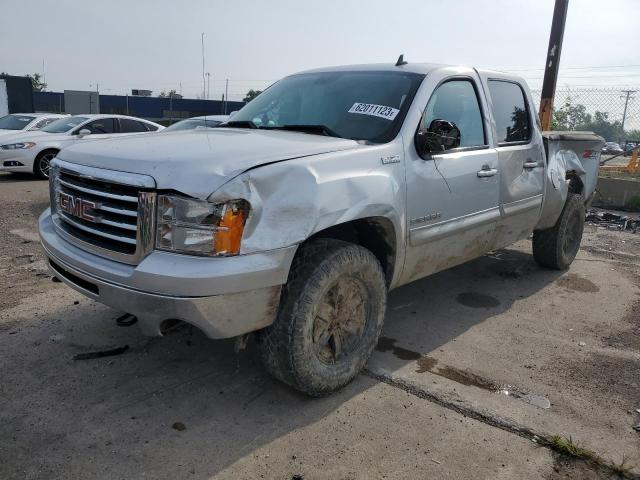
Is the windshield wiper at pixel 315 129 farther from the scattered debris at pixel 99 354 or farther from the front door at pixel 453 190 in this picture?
the scattered debris at pixel 99 354

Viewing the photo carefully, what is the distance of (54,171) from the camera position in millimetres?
3277

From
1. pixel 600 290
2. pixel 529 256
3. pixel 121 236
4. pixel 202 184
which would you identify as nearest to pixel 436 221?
pixel 202 184

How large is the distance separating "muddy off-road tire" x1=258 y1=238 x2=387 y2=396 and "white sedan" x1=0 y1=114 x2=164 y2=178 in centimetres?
880

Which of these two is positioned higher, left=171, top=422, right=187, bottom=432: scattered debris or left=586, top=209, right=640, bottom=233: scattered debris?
left=586, top=209, right=640, bottom=233: scattered debris

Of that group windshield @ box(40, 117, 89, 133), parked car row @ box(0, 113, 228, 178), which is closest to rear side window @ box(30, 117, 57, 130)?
parked car row @ box(0, 113, 228, 178)

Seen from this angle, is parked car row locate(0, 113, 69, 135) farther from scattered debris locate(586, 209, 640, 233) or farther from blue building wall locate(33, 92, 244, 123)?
blue building wall locate(33, 92, 244, 123)

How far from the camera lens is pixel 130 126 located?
1216 cm

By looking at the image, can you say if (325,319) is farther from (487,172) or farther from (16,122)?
(16,122)

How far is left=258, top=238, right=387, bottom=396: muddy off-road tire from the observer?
2828 mm

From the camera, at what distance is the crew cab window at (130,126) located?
39.4 feet

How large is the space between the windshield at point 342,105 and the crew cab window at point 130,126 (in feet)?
28.3

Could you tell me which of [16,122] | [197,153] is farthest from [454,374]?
[16,122]

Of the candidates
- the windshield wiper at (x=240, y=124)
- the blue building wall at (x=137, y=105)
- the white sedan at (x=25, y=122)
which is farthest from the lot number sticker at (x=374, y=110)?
the blue building wall at (x=137, y=105)

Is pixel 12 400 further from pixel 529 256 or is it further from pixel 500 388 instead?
pixel 529 256
